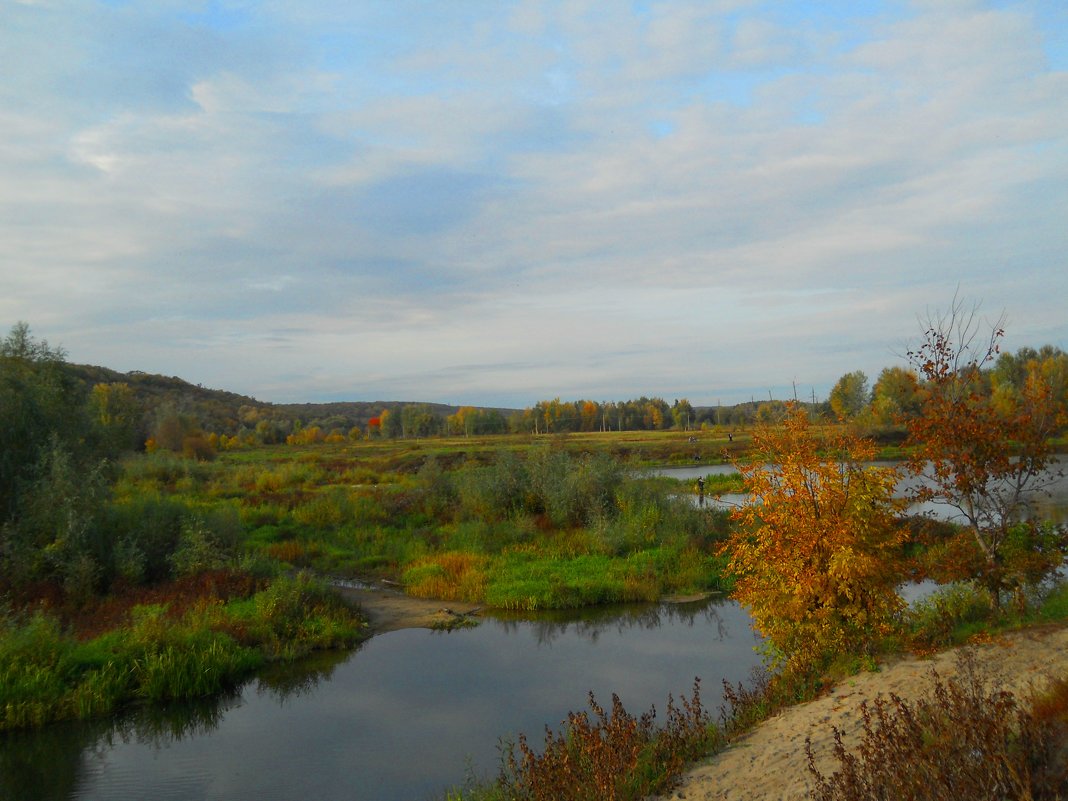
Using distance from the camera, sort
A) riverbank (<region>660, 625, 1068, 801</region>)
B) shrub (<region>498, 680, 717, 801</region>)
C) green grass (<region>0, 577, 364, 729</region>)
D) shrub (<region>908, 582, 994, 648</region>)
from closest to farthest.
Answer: shrub (<region>498, 680, 717, 801</region>), riverbank (<region>660, 625, 1068, 801</region>), shrub (<region>908, 582, 994, 648</region>), green grass (<region>0, 577, 364, 729</region>)

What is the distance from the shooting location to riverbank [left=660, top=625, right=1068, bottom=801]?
7250 mm

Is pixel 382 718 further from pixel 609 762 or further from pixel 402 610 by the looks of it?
pixel 402 610

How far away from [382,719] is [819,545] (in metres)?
7.03

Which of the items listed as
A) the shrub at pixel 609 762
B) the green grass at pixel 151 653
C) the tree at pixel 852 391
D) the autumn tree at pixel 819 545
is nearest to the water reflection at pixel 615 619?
the green grass at pixel 151 653

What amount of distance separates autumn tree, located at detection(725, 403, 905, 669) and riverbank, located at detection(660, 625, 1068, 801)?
77 cm

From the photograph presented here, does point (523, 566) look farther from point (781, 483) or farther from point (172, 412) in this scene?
point (172, 412)

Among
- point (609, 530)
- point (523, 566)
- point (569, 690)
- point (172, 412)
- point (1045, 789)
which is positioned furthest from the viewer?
point (172, 412)

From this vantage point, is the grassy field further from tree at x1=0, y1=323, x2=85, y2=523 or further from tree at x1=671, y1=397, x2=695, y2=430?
tree at x1=671, y1=397, x2=695, y2=430

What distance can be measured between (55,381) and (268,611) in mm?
9208

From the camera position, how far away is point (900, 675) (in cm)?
959

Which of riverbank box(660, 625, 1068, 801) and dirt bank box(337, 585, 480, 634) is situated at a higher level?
riverbank box(660, 625, 1068, 801)

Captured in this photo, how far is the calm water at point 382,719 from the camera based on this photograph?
9.37 metres

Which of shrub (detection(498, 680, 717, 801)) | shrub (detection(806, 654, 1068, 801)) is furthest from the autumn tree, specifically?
shrub (detection(806, 654, 1068, 801))

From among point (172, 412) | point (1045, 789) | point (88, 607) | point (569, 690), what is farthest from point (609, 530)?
point (172, 412)
